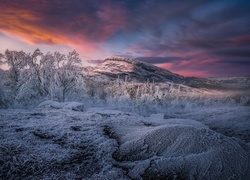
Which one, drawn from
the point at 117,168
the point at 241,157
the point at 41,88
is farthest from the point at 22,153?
the point at 41,88

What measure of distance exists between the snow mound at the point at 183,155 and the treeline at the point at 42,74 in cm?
1384

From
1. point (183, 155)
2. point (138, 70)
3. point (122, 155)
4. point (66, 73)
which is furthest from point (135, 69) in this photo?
point (183, 155)

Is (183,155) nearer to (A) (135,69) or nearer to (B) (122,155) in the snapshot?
(B) (122,155)

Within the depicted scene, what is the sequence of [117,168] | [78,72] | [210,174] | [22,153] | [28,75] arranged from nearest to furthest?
[210,174] < [117,168] < [22,153] < [28,75] < [78,72]

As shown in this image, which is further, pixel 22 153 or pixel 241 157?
pixel 22 153

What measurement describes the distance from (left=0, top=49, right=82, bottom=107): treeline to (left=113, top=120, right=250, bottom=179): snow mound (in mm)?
13843

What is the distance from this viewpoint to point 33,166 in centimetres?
382

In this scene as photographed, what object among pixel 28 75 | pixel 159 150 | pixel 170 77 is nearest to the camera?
pixel 159 150

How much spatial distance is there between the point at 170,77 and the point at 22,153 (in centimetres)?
8725

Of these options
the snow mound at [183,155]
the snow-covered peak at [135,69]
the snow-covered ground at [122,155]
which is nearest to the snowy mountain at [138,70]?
the snow-covered peak at [135,69]

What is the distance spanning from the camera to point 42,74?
1789 centimetres

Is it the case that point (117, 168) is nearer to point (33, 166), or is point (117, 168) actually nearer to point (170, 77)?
point (33, 166)

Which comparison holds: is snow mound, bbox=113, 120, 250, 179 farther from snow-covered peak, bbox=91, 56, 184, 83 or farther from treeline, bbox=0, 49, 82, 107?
snow-covered peak, bbox=91, 56, 184, 83

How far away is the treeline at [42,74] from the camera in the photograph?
17.2 meters
